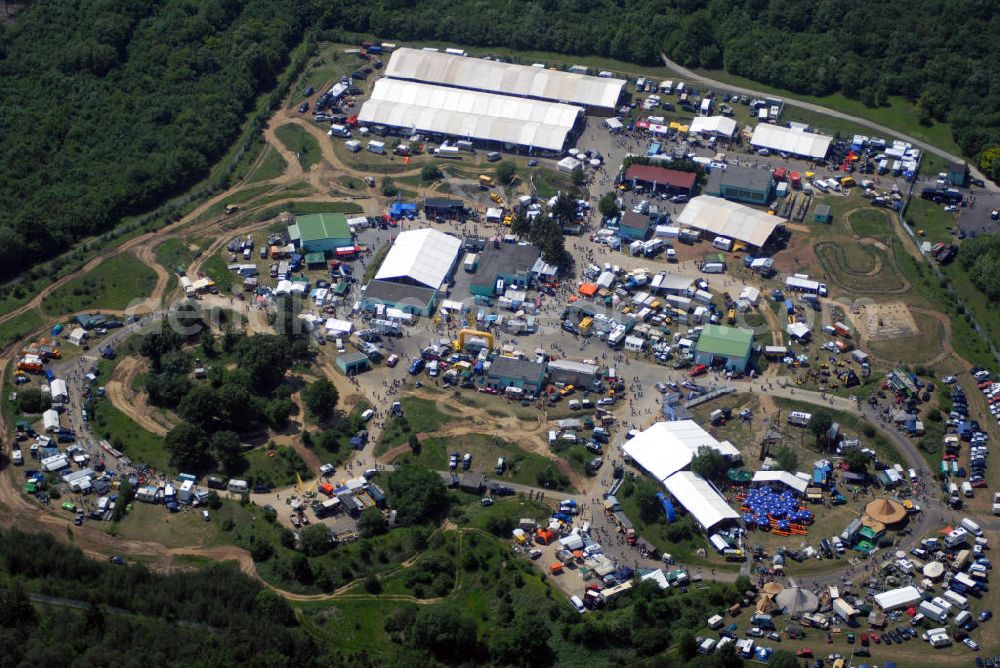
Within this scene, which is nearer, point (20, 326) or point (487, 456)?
point (487, 456)

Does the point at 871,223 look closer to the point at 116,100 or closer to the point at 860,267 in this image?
the point at 860,267

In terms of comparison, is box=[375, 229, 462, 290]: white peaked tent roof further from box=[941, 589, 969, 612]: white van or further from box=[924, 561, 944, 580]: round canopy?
box=[941, 589, 969, 612]: white van

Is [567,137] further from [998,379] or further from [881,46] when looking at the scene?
[998,379]

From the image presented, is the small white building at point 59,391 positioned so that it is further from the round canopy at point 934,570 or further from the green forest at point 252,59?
the round canopy at point 934,570

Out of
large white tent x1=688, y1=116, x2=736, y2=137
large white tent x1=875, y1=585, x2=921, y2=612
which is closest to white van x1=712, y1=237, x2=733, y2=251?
large white tent x1=688, y1=116, x2=736, y2=137

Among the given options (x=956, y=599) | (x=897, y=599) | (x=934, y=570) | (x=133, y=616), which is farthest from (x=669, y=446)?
(x=133, y=616)

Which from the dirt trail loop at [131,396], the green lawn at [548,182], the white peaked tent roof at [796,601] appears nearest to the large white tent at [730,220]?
the green lawn at [548,182]
